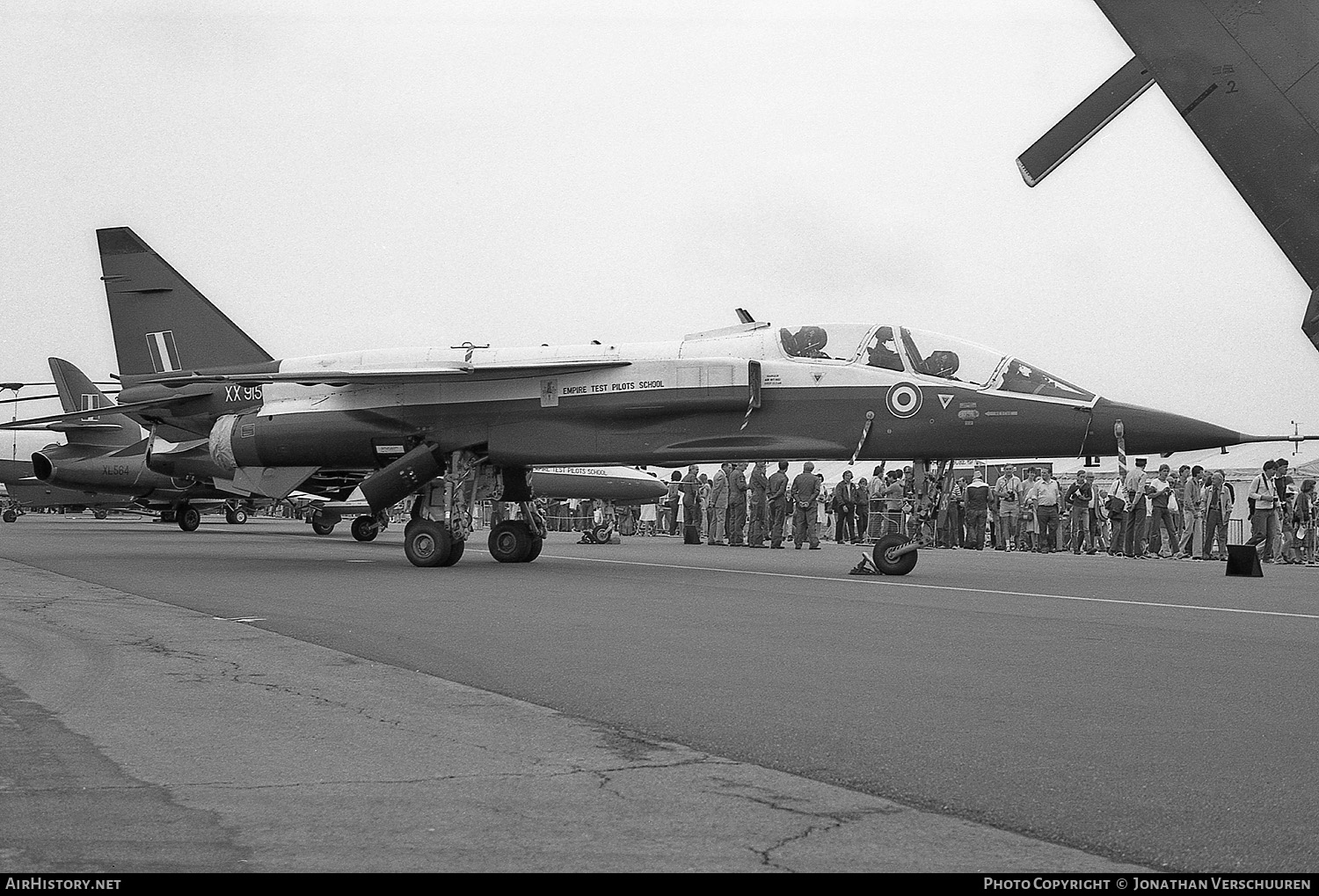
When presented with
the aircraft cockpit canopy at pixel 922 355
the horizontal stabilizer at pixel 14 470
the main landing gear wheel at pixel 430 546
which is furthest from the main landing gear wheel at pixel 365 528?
the horizontal stabilizer at pixel 14 470

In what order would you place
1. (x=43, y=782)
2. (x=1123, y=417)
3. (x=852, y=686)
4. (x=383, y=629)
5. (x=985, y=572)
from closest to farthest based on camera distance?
(x=43, y=782), (x=852, y=686), (x=383, y=629), (x=1123, y=417), (x=985, y=572)

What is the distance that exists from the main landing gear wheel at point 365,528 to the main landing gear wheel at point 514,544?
29.4 feet

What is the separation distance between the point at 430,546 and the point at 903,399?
228 inches

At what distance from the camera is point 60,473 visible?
1257 inches

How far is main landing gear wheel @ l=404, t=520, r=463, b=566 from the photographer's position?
47.9ft

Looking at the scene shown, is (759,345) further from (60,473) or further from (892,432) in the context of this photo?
(60,473)

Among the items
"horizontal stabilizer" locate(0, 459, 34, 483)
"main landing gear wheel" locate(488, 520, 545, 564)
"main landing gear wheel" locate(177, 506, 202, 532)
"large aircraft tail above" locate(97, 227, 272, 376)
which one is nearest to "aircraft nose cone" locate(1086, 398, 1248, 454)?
"main landing gear wheel" locate(488, 520, 545, 564)

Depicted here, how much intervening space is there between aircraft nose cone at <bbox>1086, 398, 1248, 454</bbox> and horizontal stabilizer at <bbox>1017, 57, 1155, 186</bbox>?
8.55 meters

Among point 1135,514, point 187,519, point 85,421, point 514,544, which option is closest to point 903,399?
point 514,544

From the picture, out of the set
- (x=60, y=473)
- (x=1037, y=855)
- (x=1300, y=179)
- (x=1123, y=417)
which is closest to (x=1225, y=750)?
(x=1037, y=855)

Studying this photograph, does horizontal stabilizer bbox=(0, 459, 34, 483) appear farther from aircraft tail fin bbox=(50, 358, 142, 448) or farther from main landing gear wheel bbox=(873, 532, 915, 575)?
main landing gear wheel bbox=(873, 532, 915, 575)

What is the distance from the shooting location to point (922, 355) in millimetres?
13422

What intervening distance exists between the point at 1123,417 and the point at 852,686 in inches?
315

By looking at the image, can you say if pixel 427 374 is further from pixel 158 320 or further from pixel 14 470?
pixel 14 470
